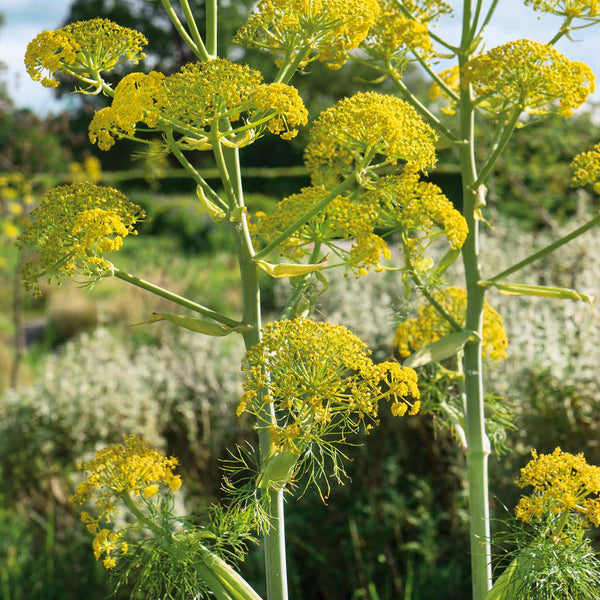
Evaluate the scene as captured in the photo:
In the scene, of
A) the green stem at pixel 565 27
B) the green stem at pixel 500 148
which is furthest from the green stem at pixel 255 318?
the green stem at pixel 565 27

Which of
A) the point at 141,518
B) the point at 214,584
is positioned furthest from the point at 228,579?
the point at 141,518

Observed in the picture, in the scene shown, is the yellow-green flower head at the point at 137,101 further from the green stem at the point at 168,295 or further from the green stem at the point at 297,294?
the green stem at the point at 297,294

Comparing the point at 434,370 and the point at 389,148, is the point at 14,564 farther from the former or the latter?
the point at 389,148

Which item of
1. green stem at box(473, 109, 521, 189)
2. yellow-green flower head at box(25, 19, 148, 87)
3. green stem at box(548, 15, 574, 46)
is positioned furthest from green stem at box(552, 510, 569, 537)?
yellow-green flower head at box(25, 19, 148, 87)

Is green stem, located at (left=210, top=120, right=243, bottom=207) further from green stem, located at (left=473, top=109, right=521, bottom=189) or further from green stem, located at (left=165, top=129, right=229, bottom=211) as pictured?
green stem, located at (left=473, top=109, right=521, bottom=189)

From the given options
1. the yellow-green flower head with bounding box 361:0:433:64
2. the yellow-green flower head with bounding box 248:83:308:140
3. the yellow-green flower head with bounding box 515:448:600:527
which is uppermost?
the yellow-green flower head with bounding box 361:0:433:64

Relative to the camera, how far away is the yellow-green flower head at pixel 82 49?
5.35 ft

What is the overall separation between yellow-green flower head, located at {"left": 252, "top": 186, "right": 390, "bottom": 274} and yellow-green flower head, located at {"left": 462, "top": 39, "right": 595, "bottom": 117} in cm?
47

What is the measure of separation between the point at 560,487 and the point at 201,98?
1198 millimetres

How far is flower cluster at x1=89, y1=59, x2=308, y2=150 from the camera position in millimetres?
1516

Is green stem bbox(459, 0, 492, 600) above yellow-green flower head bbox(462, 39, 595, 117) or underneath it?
underneath

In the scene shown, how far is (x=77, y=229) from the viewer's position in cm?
158

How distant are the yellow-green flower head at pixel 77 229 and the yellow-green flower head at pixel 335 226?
1.25ft

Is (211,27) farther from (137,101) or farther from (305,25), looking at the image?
(137,101)
